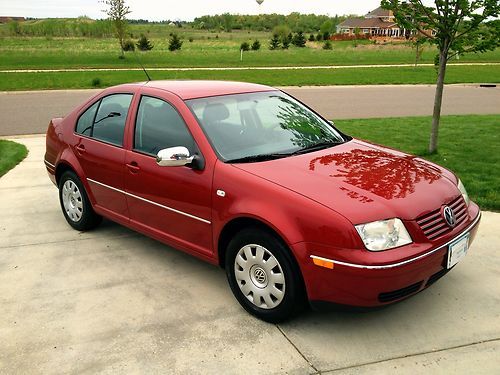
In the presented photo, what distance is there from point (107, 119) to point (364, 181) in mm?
2641

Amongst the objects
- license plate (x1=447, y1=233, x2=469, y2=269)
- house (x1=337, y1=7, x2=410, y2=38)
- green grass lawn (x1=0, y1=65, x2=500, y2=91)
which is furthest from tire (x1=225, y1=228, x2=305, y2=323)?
house (x1=337, y1=7, x2=410, y2=38)

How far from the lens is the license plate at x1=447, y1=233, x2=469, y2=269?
10.9 feet

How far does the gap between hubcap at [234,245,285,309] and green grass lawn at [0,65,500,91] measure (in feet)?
58.7

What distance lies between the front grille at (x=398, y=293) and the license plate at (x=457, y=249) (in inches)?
12.7

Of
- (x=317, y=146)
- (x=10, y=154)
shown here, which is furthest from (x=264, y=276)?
(x=10, y=154)

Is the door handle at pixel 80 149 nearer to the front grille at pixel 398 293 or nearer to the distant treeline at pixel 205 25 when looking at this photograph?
the front grille at pixel 398 293

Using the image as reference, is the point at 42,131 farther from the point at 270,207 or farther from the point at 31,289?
the point at 270,207

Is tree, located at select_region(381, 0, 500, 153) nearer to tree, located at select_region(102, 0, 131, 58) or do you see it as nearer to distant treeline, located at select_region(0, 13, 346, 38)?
tree, located at select_region(102, 0, 131, 58)

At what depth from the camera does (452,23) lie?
7191mm

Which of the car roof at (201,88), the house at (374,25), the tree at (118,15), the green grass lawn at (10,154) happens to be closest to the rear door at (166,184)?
the car roof at (201,88)

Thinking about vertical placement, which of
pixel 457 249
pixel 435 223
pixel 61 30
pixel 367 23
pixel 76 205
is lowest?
pixel 76 205

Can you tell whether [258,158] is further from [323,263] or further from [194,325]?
[194,325]

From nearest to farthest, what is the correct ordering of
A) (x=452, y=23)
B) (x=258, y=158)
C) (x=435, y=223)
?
(x=435, y=223)
(x=258, y=158)
(x=452, y=23)

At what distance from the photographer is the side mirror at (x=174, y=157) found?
3672 mm
